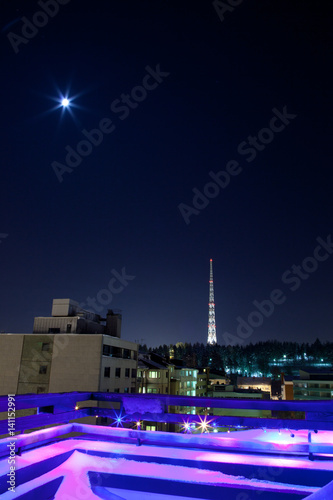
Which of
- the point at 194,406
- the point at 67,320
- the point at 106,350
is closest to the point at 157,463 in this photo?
the point at 194,406

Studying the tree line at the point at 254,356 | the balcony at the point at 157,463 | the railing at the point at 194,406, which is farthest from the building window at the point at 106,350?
the tree line at the point at 254,356

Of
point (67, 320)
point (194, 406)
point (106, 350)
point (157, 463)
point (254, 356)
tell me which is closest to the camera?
point (157, 463)

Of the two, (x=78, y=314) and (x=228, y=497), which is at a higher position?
(x=78, y=314)

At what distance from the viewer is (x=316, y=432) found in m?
4.53

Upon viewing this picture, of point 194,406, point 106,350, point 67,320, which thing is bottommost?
point 194,406

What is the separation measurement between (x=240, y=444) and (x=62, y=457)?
196 cm

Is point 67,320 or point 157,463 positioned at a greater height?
point 67,320

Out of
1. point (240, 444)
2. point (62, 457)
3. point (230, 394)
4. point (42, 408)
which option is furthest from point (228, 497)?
point (230, 394)

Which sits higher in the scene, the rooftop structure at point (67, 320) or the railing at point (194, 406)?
the rooftop structure at point (67, 320)

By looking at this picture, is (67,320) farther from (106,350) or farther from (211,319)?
(211,319)

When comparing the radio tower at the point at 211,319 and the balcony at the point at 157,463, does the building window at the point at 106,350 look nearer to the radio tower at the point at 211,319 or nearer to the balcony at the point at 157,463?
the balcony at the point at 157,463

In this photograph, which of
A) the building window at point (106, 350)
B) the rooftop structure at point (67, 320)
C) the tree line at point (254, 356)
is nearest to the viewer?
the building window at point (106, 350)

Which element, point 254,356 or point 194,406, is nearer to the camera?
point 194,406

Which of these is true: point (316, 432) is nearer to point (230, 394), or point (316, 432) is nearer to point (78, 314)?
point (78, 314)
